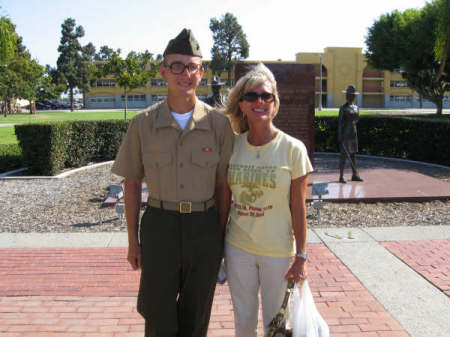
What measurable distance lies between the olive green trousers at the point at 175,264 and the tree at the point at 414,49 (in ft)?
72.1

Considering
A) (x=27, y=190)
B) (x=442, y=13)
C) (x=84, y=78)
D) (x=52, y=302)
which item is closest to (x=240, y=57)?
(x=84, y=78)

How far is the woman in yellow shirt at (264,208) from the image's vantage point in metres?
2.39

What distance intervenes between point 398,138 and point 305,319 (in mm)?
12121

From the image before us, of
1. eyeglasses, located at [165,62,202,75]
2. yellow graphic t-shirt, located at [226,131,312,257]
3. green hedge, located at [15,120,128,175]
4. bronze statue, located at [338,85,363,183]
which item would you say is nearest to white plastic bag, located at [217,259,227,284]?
yellow graphic t-shirt, located at [226,131,312,257]

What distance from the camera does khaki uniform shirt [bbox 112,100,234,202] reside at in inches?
94.7

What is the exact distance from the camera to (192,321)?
2543 millimetres

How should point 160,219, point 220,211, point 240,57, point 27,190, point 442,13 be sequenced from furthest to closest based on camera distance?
point 240,57 < point 442,13 < point 27,190 < point 220,211 < point 160,219

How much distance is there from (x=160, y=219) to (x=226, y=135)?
0.60 meters

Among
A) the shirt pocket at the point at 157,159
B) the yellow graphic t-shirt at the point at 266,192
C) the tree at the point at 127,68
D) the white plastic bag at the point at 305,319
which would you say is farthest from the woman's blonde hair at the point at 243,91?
the tree at the point at 127,68

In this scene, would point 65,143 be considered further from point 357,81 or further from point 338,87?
point 357,81

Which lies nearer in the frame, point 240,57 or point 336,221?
→ point 336,221

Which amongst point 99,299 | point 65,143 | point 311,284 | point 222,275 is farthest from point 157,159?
point 65,143

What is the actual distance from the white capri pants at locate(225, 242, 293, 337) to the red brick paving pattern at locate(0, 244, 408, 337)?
797 mm

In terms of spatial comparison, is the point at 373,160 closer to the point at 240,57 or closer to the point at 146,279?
the point at 146,279
